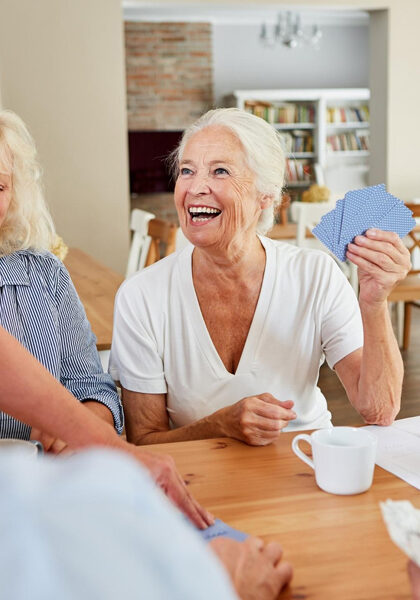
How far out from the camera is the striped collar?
5.14ft

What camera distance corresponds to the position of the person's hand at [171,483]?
97 cm

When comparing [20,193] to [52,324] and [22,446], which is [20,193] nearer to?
[52,324]

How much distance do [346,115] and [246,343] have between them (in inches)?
354

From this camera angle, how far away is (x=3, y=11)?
5.32m

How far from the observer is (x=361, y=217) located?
1.37 meters

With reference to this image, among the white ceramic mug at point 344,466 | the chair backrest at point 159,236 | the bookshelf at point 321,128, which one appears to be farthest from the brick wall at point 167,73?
the white ceramic mug at point 344,466

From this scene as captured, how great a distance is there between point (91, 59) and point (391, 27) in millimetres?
2553

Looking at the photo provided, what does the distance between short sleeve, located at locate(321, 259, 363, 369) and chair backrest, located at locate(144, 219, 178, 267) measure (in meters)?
1.56

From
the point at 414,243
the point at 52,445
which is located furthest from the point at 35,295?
the point at 414,243

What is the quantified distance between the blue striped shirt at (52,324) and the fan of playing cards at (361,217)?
572 millimetres

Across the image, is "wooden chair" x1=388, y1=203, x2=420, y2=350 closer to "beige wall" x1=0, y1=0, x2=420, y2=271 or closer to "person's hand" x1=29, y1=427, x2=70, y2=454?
"beige wall" x1=0, y1=0, x2=420, y2=271

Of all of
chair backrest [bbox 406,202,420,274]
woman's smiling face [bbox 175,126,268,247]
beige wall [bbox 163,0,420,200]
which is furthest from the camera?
beige wall [bbox 163,0,420,200]

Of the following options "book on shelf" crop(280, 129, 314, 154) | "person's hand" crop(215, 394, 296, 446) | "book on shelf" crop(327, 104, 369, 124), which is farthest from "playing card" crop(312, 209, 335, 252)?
"book on shelf" crop(327, 104, 369, 124)

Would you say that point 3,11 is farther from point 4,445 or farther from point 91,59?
point 4,445
